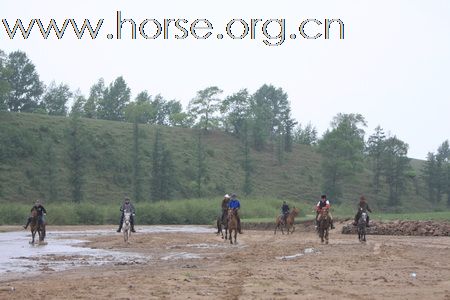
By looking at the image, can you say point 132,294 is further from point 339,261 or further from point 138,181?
point 138,181

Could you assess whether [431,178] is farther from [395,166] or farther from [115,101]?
[115,101]

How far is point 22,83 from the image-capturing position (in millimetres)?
132125

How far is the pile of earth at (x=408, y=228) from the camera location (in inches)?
1628

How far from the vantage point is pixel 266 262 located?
2092cm

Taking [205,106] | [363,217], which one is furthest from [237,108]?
[363,217]

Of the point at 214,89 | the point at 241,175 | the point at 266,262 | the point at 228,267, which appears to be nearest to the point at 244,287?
the point at 228,267

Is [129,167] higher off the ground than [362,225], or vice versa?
[129,167]

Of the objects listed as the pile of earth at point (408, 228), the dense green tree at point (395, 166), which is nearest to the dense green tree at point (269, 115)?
the dense green tree at point (395, 166)

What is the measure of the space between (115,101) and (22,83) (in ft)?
83.1

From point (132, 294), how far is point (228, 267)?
6306 millimetres

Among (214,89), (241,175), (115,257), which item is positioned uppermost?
(214,89)

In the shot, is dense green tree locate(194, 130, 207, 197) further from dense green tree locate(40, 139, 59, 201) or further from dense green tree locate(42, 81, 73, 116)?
dense green tree locate(42, 81, 73, 116)

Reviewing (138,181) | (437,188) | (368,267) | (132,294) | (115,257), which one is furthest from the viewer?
(437,188)

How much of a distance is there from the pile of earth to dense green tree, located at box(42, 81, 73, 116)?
110m
